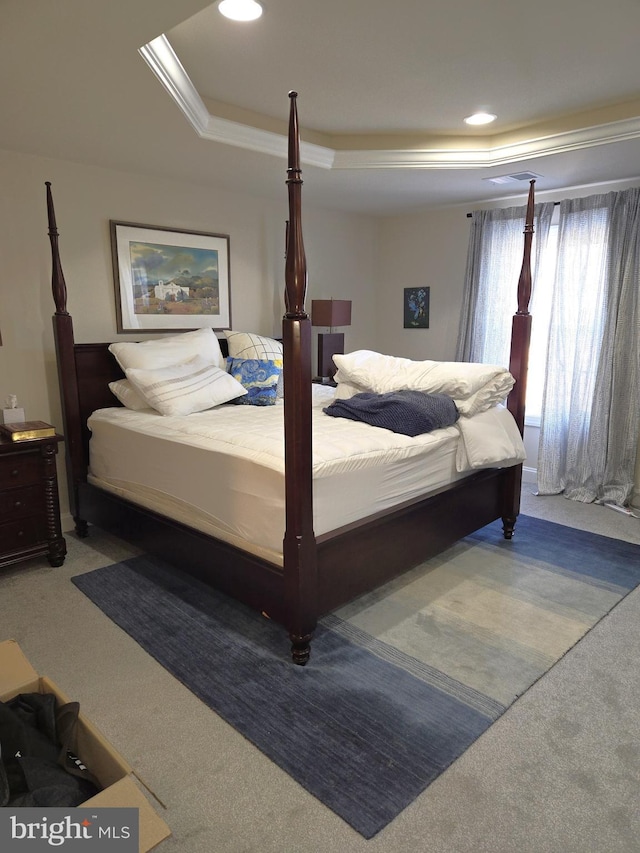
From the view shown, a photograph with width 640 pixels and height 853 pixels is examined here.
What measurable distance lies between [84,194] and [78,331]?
0.83 meters

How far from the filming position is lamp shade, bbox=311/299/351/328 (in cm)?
451

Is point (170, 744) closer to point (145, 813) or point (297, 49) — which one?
point (145, 813)

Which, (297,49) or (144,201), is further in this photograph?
(144,201)

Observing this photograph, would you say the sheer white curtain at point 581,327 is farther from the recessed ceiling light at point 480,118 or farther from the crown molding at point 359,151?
the recessed ceiling light at point 480,118

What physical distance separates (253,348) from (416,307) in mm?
1912

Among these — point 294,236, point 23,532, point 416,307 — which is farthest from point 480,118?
point 23,532

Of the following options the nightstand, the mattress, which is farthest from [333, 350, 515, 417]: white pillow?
the nightstand

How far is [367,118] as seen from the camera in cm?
312

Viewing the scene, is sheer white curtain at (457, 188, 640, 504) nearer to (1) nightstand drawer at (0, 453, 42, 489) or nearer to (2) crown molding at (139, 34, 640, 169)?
(2) crown molding at (139, 34, 640, 169)

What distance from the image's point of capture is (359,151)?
3420 mm

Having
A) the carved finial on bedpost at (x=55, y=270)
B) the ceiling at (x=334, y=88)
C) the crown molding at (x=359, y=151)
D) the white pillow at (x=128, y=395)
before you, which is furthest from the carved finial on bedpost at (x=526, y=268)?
the carved finial on bedpost at (x=55, y=270)

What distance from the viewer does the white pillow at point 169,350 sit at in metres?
3.36

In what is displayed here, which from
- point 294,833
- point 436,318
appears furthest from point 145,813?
→ point 436,318

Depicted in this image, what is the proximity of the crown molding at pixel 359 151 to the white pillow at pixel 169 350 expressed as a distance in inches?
49.1
